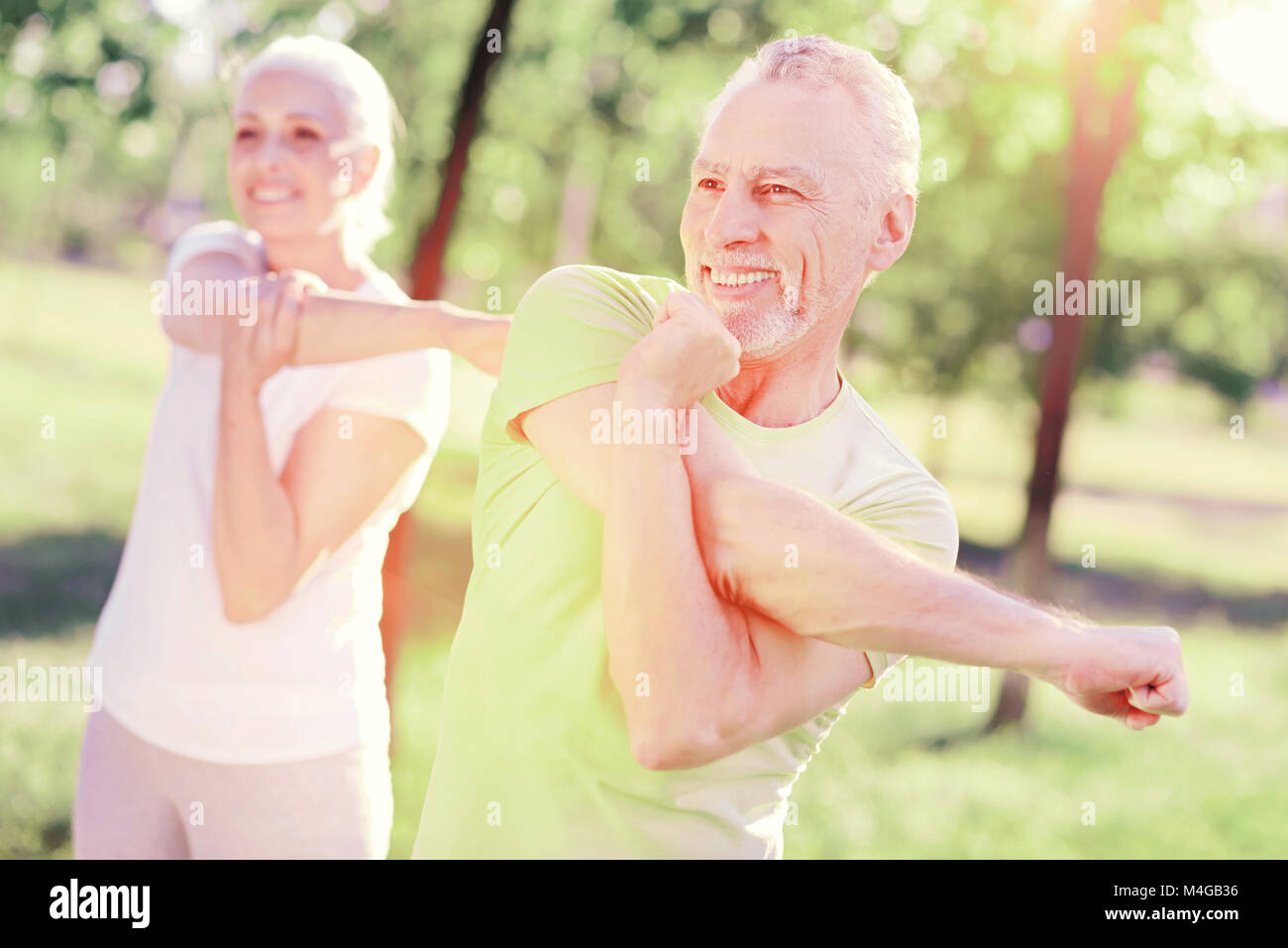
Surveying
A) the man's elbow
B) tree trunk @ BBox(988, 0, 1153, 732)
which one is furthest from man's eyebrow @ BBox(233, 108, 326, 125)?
tree trunk @ BBox(988, 0, 1153, 732)

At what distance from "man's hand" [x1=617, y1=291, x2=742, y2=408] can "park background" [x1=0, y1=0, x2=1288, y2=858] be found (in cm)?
78

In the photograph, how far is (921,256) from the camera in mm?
10969

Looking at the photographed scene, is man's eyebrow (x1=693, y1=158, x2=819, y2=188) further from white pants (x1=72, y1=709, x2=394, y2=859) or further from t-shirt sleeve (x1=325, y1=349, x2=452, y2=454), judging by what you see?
white pants (x1=72, y1=709, x2=394, y2=859)

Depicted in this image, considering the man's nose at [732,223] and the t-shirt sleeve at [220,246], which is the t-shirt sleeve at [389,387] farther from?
the man's nose at [732,223]

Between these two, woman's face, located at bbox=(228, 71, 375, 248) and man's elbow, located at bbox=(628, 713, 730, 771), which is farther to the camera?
woman's face, located at bbox=(228, 71, 375, 248)

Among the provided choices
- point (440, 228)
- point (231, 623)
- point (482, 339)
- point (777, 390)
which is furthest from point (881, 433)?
point (440, 228)

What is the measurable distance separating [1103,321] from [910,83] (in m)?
5.58

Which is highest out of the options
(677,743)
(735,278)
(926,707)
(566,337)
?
(735,278)

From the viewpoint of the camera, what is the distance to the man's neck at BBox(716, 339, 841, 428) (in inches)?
84.0

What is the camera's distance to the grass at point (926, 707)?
20.0 ft

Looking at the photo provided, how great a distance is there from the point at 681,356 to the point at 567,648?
503 mm

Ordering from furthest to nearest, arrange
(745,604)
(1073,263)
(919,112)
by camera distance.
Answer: (919,112) < (1073,263) < (745,604)

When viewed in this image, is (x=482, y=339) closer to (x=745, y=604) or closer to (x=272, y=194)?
(x=272, y=194)

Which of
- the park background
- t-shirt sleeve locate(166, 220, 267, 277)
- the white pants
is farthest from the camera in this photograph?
the park background
